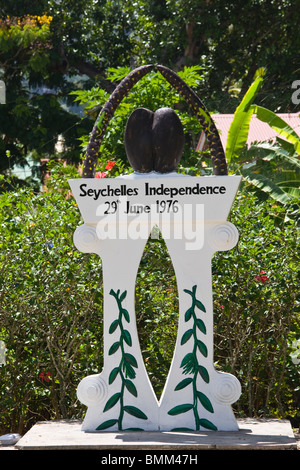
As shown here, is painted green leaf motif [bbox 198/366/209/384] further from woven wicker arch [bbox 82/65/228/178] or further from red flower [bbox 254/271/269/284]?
woven wicker arch [bbox 82/65/228/178]

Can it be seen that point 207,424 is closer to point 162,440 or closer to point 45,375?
point 162,440

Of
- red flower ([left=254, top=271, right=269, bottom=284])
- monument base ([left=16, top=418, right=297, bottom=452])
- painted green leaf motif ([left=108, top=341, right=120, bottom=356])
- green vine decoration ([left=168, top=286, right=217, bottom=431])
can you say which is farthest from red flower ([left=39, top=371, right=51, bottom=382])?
red flower ([left=254, top=271, right=269, bottom=284])

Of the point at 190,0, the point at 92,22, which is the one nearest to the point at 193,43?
the point at 190,0

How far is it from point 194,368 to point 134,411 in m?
0.50

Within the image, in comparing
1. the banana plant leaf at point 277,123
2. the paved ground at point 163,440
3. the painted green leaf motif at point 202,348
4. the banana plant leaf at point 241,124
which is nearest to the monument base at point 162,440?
the paved ground at point 163,440

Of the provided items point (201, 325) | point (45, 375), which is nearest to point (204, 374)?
point (201, 325)

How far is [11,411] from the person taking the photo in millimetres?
5516

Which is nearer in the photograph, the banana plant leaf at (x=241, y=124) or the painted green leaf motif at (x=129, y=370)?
the painted green leaf motif at (x=129, y=370)

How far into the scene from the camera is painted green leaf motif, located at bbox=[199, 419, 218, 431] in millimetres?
4574

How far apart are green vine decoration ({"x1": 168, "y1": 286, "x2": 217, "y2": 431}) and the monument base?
0.14m

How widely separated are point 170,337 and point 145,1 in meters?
15.8

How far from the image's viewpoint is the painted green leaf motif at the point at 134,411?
4.65m

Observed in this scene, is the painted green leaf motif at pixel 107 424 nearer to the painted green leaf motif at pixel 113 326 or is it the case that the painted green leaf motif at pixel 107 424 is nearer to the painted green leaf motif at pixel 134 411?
the painted green leaf motif at pixel 134 411

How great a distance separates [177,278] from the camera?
471 cm
